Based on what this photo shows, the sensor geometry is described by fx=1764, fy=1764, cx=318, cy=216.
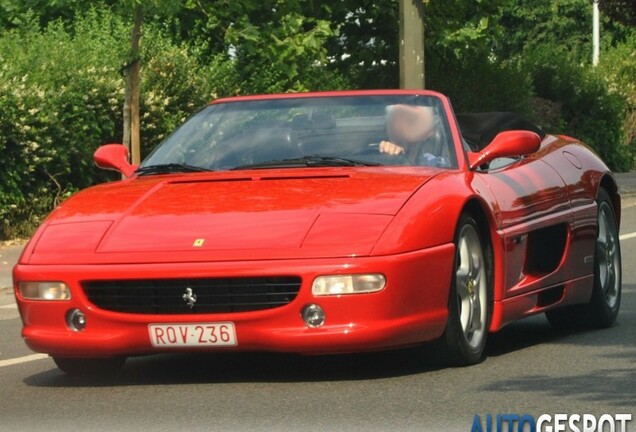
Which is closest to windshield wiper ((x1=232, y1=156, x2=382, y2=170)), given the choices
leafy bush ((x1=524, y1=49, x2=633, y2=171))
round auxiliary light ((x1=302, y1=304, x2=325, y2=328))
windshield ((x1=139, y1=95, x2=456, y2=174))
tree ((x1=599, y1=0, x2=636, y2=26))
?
windshield ((x1=139, y1=95, x2=456, y2=174))

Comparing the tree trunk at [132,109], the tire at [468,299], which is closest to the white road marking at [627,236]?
the tree trunk at [132,109]

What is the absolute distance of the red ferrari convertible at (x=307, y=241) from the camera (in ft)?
26.0

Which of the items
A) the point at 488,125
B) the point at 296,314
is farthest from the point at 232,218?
the point at 488,125

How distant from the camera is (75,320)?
819cm

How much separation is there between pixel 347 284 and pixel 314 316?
0.69 ft

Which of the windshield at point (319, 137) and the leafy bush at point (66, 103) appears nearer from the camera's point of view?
the windshield at point (319, 137)

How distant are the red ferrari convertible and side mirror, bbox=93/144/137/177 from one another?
2 cm

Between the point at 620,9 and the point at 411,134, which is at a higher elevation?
the point at 411,134

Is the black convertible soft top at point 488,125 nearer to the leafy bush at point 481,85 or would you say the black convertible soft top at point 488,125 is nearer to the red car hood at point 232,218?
the red car hood at point 232,218

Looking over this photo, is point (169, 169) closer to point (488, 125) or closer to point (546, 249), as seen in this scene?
point (546, 249)

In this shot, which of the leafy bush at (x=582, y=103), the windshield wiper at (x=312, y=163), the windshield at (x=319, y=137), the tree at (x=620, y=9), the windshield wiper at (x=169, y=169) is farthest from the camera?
the leafy bush at (x=582, y=103)

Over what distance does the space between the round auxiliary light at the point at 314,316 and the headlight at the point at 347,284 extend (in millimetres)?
86

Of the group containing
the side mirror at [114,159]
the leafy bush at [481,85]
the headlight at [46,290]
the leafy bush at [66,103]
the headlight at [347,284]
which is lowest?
the leafy bush at [481,85]

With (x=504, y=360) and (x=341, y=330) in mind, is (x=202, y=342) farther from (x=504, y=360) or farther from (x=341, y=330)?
(x=504, y=360)
